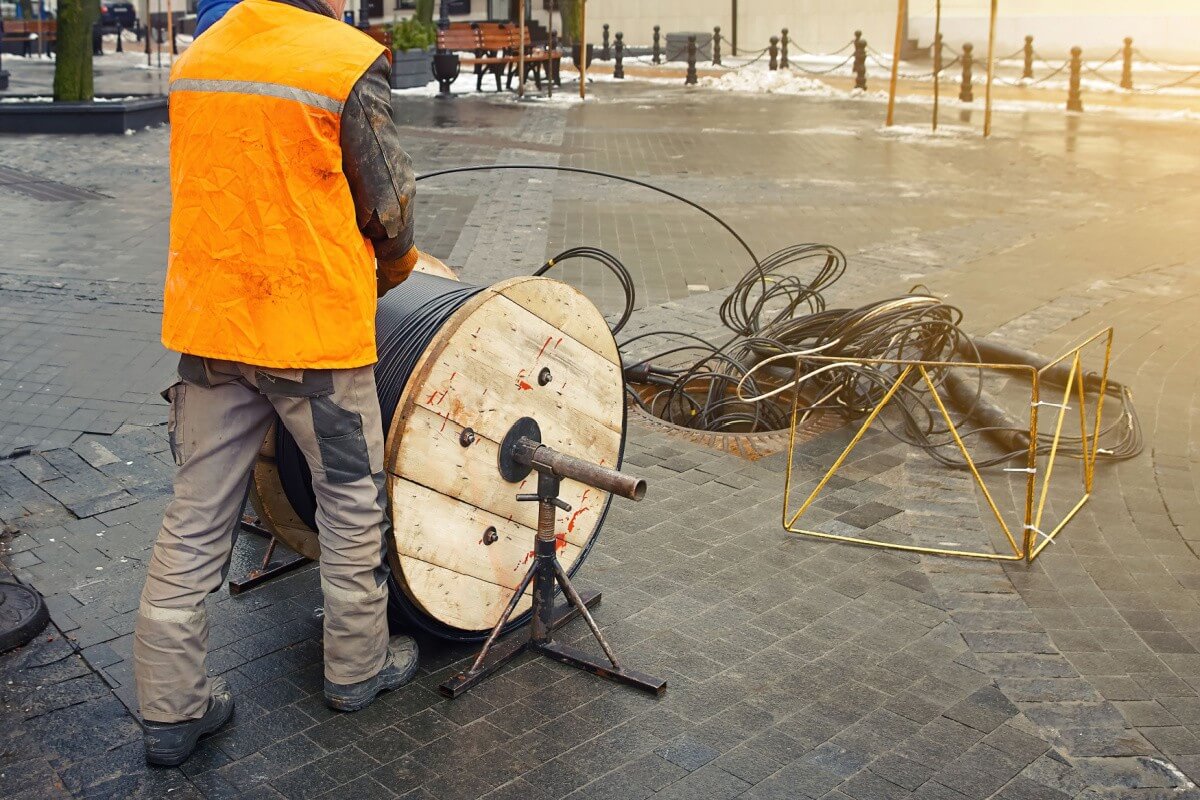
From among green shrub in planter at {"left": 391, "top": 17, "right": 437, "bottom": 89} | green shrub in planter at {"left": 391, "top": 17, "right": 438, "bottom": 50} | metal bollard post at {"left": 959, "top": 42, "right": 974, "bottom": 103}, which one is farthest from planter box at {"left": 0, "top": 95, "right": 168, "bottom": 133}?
metal bollard post at {"left": 959, "top": 42, "right": 974, "bottom": 103}

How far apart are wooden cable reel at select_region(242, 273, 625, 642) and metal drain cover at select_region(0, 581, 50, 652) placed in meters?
0.81

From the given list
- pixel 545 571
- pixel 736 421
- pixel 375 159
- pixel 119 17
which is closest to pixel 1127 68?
pixel 736 421

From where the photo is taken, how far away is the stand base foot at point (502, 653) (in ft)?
13.1

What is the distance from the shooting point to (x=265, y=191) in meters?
3.40

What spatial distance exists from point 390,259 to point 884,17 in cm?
3786

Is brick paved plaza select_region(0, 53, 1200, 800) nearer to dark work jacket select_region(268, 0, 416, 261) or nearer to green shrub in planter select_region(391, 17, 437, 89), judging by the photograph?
dark work jacket select_region(268, 0, 416, 261)

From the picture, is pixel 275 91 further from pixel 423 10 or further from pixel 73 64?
pixel 423 10

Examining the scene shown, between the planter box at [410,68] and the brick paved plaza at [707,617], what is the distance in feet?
48.7

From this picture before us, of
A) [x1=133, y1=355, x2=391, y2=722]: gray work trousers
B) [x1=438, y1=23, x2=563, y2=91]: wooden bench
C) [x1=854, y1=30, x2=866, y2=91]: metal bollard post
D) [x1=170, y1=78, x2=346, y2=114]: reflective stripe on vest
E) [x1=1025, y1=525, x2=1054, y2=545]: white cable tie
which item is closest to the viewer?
[x1=170, y1=78, x2=346, y2=114]: reflective stripe on vest

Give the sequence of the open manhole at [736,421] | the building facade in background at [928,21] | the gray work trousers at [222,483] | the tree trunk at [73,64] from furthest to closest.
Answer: the building facade in background at [928,21] < the tree trunk at [73,64] < the open manhole at [736,421] < the gray work trousers at [222,483]

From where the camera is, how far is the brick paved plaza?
3637mm

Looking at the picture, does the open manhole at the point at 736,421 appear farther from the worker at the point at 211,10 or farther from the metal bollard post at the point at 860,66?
the metal bollard post at the point at 860,66

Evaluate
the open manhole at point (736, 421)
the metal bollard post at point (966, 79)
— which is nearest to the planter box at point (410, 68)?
the metal bollard post at point (966, 79)

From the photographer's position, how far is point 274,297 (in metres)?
3.44
